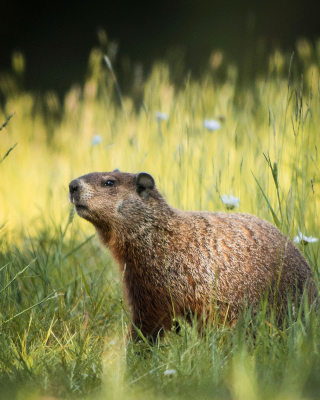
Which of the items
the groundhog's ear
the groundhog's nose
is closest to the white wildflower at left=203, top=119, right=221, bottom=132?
the groundhog's ear

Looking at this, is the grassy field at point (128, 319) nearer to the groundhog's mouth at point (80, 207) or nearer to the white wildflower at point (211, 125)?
the white wildflower at point (211, 125)

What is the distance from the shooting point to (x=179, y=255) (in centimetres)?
282

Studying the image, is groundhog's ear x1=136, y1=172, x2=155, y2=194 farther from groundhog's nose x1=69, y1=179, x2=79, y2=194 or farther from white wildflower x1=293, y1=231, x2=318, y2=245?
white wildflower x1=293, y1=231, x2=318, y2=245

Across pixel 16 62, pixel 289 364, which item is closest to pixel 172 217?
pixel 289 364

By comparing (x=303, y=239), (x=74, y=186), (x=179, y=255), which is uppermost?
(x=74, y=186)

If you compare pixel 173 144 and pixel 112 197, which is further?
pixel 173 144

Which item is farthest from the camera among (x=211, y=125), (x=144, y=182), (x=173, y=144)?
(x=173, y=144)

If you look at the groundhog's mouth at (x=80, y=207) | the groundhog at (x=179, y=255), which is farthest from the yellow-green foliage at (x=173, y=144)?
the groundhog's mouth at (x=80, y=207)

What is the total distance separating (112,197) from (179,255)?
0.52 metres

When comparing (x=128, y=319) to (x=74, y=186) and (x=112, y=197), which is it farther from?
(x=74, y=186)

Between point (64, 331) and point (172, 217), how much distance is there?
35.1 inches

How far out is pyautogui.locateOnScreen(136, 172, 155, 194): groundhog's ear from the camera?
118 inches

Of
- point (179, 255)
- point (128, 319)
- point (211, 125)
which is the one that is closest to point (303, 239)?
point (179, 255)

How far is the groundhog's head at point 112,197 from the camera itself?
2830mm
